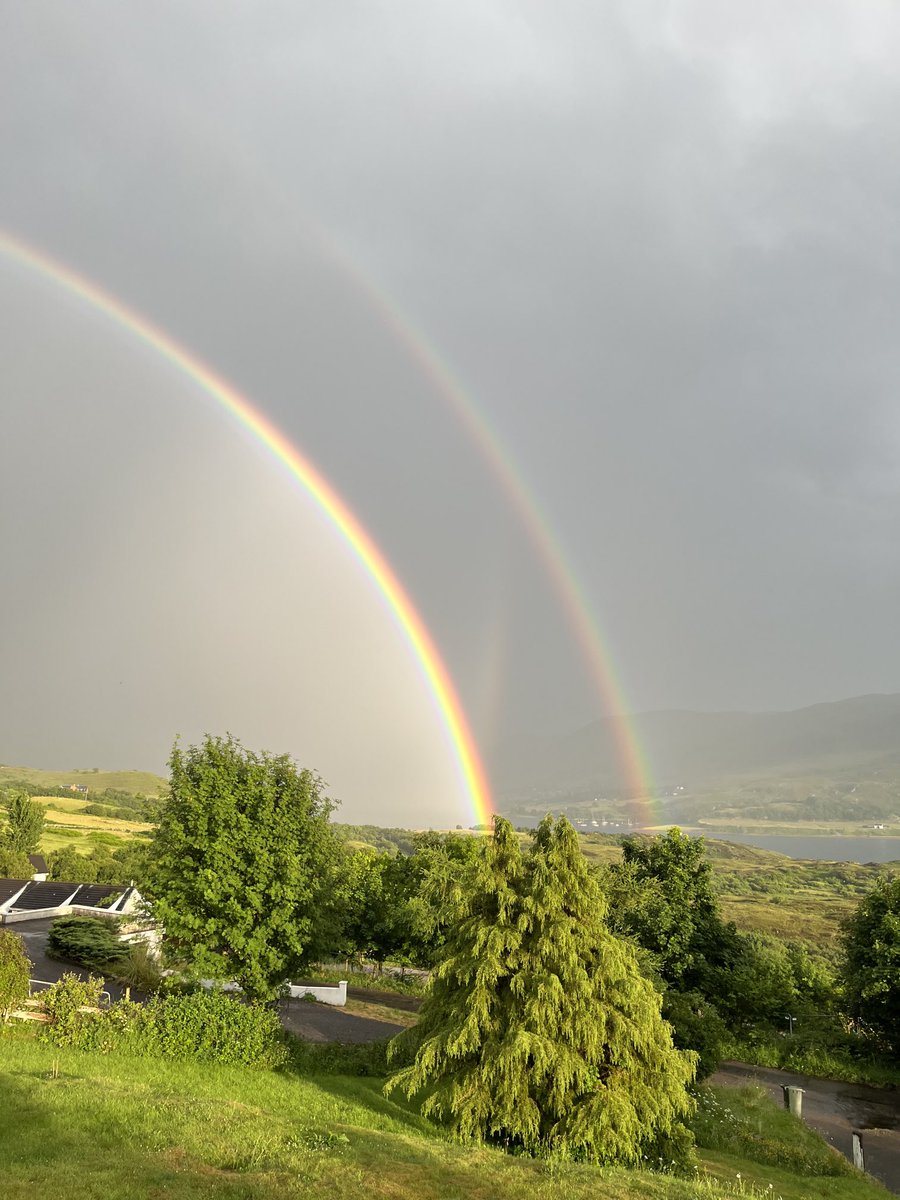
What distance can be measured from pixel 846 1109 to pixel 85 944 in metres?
30.3

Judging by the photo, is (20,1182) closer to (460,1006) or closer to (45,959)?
(460,1006)

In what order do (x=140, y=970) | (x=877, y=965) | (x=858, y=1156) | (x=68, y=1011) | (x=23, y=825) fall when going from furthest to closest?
(x=23, y=825)
(x=877, y=965)
(x=140, y=970)
(x=858, y=1156)
(x=68, y=1011)

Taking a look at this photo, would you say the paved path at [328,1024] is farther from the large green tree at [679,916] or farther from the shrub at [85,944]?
the large green tree at [679,916]

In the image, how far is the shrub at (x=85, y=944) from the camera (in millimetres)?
31688

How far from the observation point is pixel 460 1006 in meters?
15.6

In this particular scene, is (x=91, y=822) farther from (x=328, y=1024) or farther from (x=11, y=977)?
(x=11, y=977)

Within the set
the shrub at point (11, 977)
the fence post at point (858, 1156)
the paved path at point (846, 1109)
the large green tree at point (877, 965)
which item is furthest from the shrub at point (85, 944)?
the large green tree at point (877, 965)

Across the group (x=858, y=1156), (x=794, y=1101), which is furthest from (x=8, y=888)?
(x=858, y=1156)

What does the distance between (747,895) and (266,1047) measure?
130 m

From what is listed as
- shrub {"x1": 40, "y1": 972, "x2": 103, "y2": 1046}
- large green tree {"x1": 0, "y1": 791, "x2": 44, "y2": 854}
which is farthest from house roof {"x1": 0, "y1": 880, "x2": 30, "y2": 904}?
shrub {"x1": 40, "y1": 972, "x2": 103, "y2": 1046}

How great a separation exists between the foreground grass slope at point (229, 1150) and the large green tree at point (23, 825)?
72.6m

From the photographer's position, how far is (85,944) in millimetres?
32125

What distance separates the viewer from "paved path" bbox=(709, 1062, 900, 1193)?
21469 mm

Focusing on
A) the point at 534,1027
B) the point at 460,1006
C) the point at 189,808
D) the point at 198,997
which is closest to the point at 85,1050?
the point at 198,997
